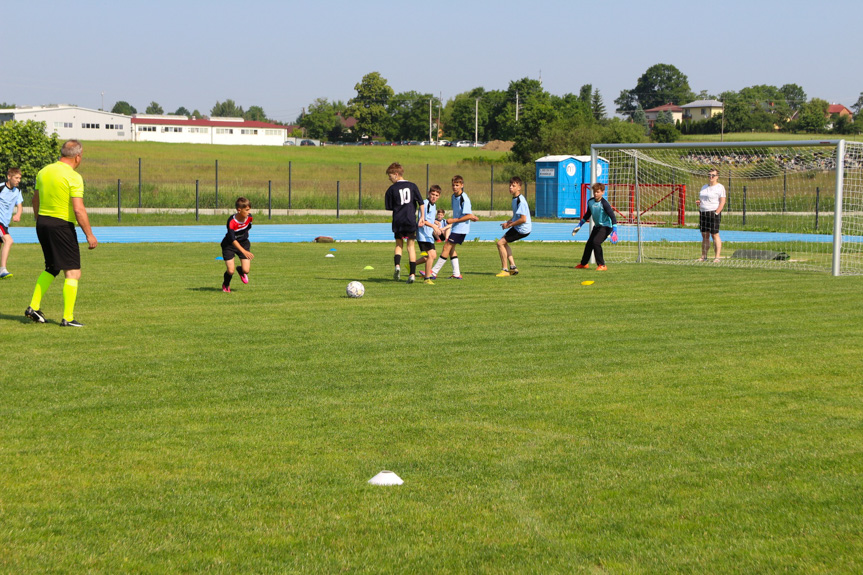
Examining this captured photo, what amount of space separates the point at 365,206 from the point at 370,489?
38.3 metres

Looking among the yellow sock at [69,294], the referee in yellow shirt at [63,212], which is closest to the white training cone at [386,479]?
the referee in yellow shirt at [63,212]

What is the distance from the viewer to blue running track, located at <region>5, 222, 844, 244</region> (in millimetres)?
27078

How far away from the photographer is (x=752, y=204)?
3859cm

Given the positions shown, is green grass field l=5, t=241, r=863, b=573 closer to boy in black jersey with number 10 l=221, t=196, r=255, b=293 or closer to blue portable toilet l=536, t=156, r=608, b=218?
boy in black jersey with number 10 l=221, t=196, r=255, b=293


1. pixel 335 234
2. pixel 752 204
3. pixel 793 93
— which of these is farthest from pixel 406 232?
pixel 793 93

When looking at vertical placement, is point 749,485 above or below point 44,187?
below

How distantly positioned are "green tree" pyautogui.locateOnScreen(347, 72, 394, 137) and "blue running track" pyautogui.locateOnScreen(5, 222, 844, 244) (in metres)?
99.6

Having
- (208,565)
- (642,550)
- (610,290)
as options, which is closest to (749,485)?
(642,550)

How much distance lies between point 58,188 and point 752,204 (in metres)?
33.8

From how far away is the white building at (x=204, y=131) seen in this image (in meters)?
126

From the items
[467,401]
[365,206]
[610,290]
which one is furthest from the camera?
[365,206]

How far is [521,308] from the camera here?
1198 cm

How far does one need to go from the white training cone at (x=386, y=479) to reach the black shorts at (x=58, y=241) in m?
6.33

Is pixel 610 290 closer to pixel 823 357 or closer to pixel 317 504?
pixel 823 357
